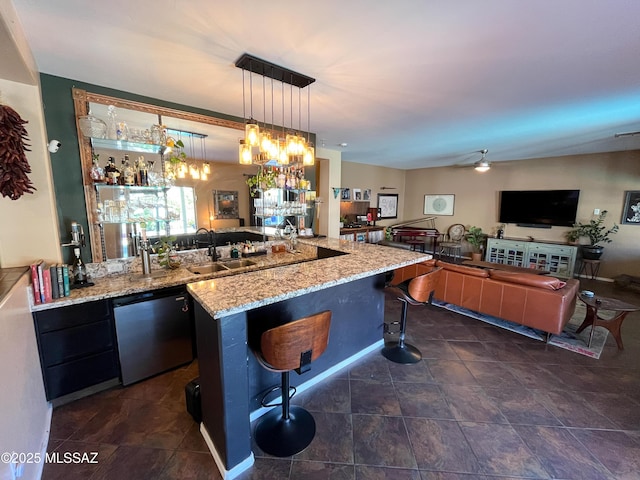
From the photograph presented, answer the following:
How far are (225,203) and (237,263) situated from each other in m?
0.75

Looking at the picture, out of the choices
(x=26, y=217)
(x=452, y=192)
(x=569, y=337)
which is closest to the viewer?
(x=26, y=217)

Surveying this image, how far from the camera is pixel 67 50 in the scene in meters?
1.72

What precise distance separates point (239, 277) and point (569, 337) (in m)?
3.71

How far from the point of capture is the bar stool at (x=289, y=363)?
4.54 ft

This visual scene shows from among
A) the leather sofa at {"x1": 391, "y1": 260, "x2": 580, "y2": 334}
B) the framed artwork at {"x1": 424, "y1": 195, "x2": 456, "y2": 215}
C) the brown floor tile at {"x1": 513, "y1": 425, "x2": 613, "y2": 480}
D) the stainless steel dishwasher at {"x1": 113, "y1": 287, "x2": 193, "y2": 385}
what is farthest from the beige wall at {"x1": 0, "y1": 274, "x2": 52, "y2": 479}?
the framed artwork at {"x1": 424, "y1": 195, "x2": 456, "y2": 215}

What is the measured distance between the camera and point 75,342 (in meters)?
1.89

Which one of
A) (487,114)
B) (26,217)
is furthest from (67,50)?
(487,114)

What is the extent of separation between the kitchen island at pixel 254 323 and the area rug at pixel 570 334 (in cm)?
177

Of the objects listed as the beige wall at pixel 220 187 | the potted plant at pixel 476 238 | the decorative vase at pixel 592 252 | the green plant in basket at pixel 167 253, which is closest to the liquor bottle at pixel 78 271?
the green plant in basket at pixel 167 253

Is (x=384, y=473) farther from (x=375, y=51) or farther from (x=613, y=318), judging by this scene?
(x=613, y=318)

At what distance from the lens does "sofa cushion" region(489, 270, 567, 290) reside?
277 centimetres

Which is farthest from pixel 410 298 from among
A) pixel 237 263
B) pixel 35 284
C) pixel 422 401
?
pixel 35 284

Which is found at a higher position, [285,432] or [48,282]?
[48,282]

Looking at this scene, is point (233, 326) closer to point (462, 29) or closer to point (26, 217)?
point (26, 217)
